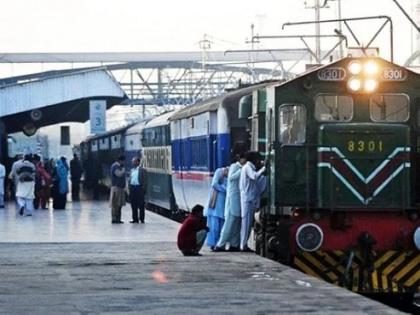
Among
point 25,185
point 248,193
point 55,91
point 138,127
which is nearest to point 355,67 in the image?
point 248,193

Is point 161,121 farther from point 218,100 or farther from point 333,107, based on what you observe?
point 333,107

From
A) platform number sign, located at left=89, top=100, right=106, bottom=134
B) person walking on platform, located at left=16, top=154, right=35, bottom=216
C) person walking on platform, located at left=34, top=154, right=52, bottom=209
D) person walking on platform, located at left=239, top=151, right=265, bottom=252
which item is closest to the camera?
person walking on platform, located at left=239, top=151, right=265, bottom=252

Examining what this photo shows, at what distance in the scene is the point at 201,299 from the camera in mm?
12875

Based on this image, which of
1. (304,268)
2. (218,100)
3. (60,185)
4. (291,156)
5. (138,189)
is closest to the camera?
(291,156)

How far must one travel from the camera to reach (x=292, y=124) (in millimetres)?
15875

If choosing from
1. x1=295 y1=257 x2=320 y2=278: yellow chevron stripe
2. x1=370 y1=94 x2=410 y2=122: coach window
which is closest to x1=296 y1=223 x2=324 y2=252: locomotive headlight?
x1=295 y1=257 x2=320 y2=278: yellow chevron stripe

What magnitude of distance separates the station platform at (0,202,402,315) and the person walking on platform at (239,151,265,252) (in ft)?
2.03

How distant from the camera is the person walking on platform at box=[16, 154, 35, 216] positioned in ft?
108

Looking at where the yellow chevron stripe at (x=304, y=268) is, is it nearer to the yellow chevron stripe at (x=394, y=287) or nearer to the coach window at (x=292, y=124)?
the yellow chevron stripe at (x=394, y=287)

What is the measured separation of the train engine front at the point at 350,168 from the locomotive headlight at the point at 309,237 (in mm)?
13

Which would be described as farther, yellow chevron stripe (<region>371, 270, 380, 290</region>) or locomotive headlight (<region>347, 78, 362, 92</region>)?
locomotive headlight (<region>347, 78, 362, 92</region>)

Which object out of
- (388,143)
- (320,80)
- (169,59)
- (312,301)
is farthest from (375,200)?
(169,59)

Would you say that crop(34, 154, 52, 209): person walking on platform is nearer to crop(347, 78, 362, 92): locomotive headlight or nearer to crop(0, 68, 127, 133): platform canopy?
crop(0, 68, 127, 133): platform canopy

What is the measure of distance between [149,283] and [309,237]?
2.26m
